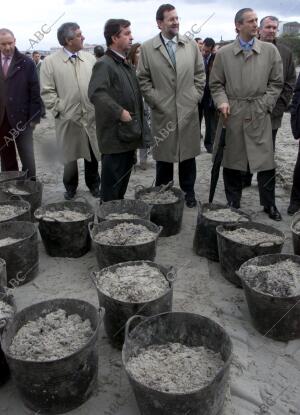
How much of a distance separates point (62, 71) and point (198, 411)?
4.45 metres

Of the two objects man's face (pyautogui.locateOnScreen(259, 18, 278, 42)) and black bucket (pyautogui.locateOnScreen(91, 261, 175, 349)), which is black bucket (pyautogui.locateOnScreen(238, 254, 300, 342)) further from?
man's face (pyautogui.locateOnScreen(259, 18, 278, 42))

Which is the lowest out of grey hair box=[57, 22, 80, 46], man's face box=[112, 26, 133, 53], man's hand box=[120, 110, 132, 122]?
man's hand box=[120, 110, 132, 122]

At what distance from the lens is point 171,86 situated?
4.98m

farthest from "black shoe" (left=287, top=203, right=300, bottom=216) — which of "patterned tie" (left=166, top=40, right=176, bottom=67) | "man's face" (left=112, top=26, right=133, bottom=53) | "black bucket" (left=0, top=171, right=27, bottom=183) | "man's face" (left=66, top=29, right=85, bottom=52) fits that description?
"black bucket" (left=0, top=171, right=27, bottom=183)

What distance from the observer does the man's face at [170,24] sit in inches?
187

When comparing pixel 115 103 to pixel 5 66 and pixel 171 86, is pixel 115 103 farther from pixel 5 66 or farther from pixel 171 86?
pixel 5 66

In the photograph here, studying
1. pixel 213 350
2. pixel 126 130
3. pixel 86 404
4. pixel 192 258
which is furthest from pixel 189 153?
pixel 86 404

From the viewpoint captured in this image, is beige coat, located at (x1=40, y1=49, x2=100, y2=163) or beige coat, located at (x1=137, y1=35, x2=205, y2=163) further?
beige coat, located at (x1=40, y1=49, x2=100, y2=163)

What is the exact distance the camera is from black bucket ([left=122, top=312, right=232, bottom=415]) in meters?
2.16

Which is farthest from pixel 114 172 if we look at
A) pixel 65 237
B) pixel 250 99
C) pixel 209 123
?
pixel 209 123

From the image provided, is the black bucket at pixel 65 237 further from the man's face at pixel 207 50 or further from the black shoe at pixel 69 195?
the man's face at pixel 207 50

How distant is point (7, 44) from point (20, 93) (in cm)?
62

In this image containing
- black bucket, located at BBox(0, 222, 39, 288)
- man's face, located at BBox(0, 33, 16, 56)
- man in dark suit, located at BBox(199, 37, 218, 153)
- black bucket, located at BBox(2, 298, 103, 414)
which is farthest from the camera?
man in dark suit, located at BBox(199, 37, 218, 153)

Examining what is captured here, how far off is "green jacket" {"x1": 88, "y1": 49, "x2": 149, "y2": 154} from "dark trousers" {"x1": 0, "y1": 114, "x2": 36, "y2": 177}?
175 cm
